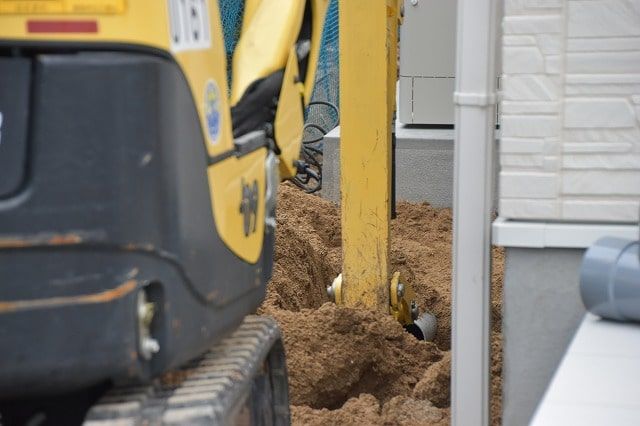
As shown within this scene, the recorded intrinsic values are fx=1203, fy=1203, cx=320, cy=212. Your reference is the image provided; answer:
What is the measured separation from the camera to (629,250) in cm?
360

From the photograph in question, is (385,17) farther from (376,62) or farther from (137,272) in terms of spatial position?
(137,272)

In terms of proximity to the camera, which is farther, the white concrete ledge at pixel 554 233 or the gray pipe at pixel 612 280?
the white concrete ledge at pixel 554 233

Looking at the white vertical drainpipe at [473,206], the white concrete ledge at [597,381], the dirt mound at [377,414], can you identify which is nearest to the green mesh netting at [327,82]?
the dirt mound at [377,414]

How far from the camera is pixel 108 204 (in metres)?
2.55

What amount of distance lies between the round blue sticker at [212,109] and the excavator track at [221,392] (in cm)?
62

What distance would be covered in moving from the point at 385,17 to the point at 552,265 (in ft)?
6.76

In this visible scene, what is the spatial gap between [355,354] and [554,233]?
2.03 meters

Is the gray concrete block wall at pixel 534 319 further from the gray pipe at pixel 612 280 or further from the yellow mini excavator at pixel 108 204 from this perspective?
the yellow mini excavator at pixel 108 204

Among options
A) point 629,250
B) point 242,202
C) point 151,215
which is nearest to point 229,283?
point 242,202

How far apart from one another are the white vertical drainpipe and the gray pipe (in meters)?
0.66

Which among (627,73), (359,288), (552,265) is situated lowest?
(359,288)

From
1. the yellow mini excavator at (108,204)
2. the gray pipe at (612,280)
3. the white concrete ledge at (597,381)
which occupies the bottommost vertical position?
the white concrete ledge at (597,381)

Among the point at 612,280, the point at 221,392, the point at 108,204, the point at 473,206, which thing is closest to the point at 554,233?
the point at 473,206

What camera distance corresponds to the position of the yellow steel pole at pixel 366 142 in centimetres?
586
